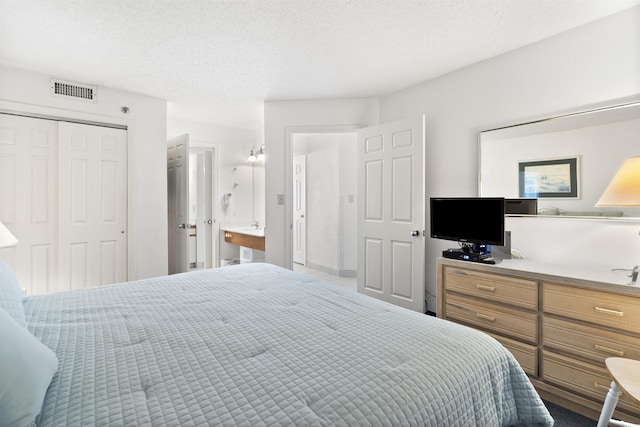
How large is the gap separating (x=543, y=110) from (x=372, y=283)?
240 centimetres

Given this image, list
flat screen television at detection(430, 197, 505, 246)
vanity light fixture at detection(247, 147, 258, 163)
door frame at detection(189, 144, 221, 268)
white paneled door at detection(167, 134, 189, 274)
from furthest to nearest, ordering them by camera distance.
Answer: vanity light fixture at detection(247, 147, 258, 163) → door frame at detection(189, 144, 221, 268) → white paneled door at detection(167, 134, 189, 274) → flat screen television at detection(430, 197, 505, 246)

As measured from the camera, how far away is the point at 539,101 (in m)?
2.64

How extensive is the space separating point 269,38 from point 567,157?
2.49 m

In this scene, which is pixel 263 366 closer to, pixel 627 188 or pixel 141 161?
pixel 627 188

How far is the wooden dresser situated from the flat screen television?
9.7 inches

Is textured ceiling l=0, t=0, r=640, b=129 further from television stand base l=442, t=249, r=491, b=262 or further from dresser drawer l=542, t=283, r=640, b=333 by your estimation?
dresser drawer l=542, t=283, r=640, b=333

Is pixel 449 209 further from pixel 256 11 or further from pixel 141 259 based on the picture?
pixel 141 259

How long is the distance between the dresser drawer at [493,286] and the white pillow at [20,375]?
8.06ft

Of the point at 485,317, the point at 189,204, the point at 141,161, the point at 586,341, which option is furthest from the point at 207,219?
the point at 586,341

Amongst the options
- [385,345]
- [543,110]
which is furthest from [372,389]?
[543,110]

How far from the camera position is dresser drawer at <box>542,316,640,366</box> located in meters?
1.76

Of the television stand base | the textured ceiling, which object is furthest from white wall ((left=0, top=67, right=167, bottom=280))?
the television stand base

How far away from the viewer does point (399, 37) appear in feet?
8.43

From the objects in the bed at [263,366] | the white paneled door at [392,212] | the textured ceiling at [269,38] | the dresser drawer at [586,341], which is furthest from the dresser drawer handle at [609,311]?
the textured ceiling at [269,38]
